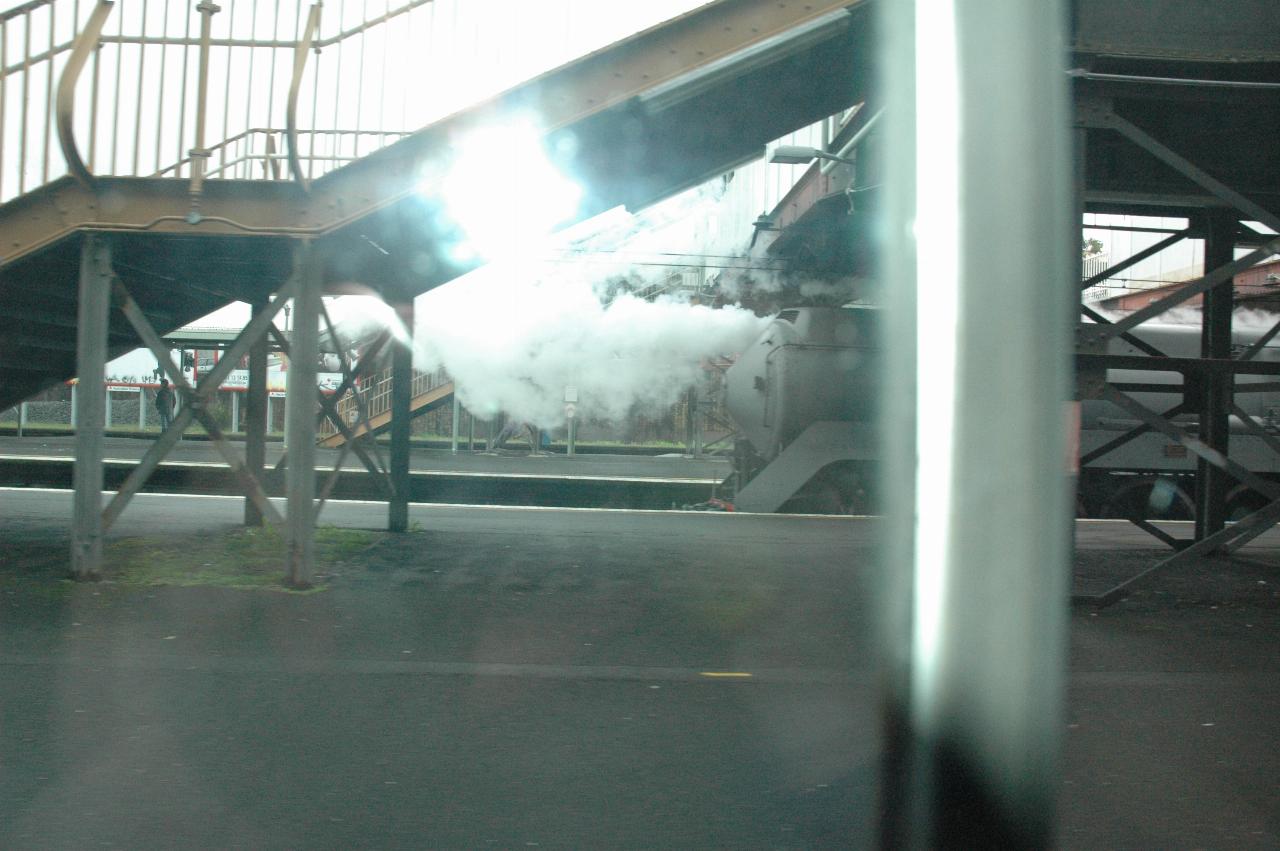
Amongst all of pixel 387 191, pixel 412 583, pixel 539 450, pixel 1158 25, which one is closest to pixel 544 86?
pixel 387 191

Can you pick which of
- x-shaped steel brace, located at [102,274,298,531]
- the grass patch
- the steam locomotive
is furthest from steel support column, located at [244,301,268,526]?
the steam locomotive

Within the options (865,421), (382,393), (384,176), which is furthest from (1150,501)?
(382,393)

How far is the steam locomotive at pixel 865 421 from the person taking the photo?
1232cm

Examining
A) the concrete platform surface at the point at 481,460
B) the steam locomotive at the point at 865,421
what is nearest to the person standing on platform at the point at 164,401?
the concrete platform surface at the point at 481,460

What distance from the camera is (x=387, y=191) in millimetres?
6105

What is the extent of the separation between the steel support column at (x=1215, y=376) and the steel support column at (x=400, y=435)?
7284 millimetres

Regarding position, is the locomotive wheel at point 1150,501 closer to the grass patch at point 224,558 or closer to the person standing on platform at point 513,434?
the grass patch at point 224,558

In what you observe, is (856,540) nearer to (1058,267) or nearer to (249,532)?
(249,532)

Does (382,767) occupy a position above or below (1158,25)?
below

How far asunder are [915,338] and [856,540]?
27.2 feet

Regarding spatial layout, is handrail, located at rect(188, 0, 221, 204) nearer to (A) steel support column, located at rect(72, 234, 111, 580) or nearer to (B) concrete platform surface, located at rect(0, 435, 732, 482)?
(A) steel support column, located at rect(72, 234, 111, 580)

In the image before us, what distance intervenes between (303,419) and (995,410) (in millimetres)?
5656

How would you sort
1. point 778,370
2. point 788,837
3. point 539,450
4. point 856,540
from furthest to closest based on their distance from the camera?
point 539,450 < point 778,370 < point 856,540 < point 788,837

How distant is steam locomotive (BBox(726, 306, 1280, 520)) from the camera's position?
12.3 meters
